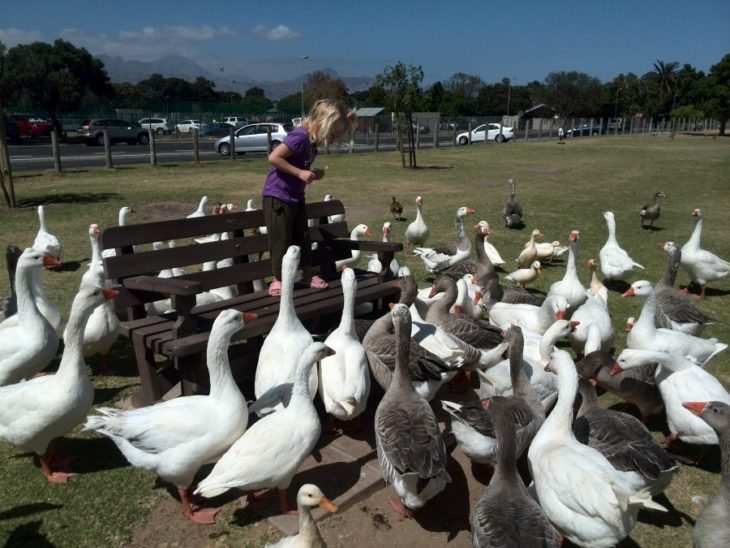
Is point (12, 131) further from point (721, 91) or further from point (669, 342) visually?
point (721, 91)

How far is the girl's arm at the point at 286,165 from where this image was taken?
5.14 m

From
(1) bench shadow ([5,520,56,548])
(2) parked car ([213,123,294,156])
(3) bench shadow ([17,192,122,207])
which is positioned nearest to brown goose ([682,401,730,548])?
(1) bench shadow ([5,520,56,548])

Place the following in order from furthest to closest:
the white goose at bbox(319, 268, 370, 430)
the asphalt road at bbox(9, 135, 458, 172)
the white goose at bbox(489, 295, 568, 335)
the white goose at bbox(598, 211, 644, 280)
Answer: the asphalt road at bbox(9, 135, 458, 172) → the white goose at bbox(598, 211, 644, 280) → the white goose at bbox(489, 295, 568, 335) → the white goose at bbox(319, 268, 370, 430)

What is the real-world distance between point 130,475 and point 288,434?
4.57ft

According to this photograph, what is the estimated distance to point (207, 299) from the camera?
6.28 m

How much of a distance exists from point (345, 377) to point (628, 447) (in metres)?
2.10

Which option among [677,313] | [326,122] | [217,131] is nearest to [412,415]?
[326,122]

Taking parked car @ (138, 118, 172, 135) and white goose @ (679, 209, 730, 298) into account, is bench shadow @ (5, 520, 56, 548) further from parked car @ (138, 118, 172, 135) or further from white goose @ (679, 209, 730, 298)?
parked car @ (138, 118, 172, 135)

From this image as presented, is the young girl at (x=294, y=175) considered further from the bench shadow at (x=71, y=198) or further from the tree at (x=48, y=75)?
the tree at (x=48, y=75)

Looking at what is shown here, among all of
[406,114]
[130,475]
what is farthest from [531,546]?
[406,114]

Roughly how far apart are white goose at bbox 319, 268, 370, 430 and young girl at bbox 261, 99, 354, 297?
3.49 feet

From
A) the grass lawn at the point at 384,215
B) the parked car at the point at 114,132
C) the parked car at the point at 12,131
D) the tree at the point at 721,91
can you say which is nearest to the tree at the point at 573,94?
the tree at the point at 721,91

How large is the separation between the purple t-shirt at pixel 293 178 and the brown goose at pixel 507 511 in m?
2.98

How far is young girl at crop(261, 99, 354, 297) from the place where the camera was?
5246 millimetres
